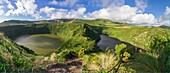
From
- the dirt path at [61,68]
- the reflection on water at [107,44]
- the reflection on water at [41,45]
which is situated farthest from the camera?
the reflection on water at [107,44]

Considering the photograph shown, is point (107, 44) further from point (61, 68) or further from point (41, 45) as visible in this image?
point (61, 68)

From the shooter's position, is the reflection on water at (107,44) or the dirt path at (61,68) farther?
the reflection on water at (107,44)

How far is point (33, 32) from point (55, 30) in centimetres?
1482

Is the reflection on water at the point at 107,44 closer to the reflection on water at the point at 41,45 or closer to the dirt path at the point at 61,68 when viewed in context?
the reflection on water at the point at 41,45

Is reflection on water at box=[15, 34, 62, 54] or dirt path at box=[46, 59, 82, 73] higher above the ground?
dirt path at box=[46, 59, 82, 73]

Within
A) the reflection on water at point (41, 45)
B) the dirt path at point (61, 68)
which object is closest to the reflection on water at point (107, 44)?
the reflection on water at point (41, 45)

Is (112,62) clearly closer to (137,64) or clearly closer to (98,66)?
(98,66)

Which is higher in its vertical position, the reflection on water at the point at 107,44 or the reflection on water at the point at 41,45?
the reflection on water at the point at 41,45

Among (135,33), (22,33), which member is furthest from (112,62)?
(22,33)

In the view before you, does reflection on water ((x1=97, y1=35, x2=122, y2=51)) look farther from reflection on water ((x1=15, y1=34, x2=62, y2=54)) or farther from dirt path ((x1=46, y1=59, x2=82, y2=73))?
dirt path ((x1=46, y1=59, x2=82, y2=73))

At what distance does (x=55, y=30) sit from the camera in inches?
7210

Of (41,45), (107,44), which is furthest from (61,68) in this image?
(107,44)

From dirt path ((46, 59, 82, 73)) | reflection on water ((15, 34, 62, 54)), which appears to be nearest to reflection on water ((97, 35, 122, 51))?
reflection on water ((15, 34, 62, 54))

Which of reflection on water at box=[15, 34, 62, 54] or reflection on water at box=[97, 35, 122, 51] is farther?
reflection on water at box=[97, 35, 122, 51]
